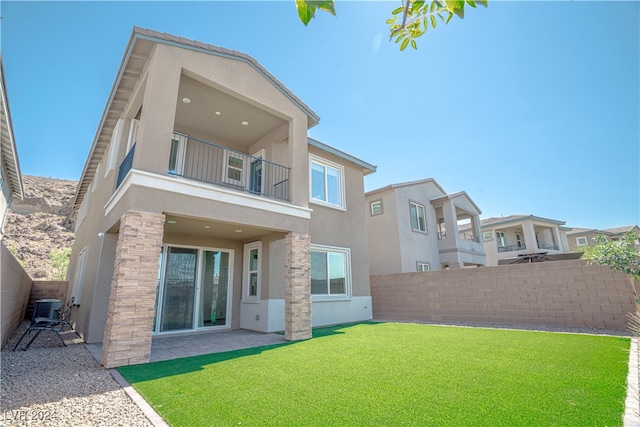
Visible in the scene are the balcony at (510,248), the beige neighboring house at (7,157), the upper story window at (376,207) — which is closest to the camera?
the beige neighboring house at (7,157)

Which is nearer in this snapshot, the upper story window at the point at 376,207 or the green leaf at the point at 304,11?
the green leaf at the point at 304,11

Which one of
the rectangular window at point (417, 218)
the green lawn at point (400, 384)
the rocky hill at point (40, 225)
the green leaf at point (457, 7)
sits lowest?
the green lawn at point (400, 384)

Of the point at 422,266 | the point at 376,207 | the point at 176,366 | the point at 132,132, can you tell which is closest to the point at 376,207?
the point at 376,207

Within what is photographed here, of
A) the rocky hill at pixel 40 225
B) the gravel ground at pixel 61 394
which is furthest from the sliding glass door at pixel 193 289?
the rocky hill at pixel 40 225

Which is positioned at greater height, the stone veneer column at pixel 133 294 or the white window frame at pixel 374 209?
the white window frame at pixel 374 209

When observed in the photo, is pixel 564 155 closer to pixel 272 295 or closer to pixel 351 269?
pixel 351 269

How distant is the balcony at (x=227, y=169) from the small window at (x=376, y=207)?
8.03 meters

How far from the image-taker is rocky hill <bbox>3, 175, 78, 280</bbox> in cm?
3006

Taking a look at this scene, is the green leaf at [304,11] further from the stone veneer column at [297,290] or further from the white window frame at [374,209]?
the white window frame at [374,209]

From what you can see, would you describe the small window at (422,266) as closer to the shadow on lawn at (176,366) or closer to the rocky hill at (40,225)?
the shadow on lawn at (176,366)

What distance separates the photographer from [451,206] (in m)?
19.1

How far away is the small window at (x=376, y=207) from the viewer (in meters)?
17.3

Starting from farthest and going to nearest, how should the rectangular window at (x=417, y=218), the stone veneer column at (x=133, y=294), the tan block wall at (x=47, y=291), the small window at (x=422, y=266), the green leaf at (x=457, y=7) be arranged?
the rectangular window at (x=417, y=218) → the small window at (x=422, y=266) → the tan block wall at (x=47, y=291) → the stone veneer column at (x=133, y=294) → the green leaf at (x=457, y=7)

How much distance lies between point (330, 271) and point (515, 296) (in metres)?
6.53
